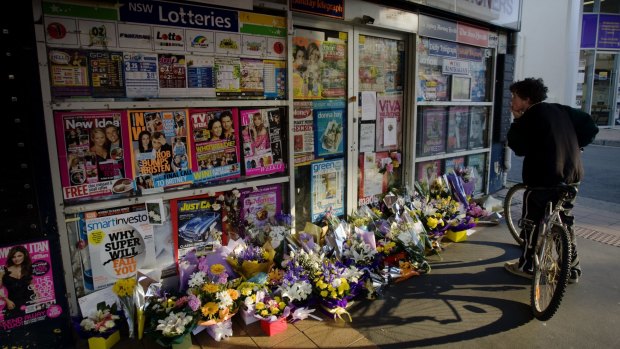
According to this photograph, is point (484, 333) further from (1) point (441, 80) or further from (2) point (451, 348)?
(1) point (441, 80)

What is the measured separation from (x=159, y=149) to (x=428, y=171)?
3959 millimetres

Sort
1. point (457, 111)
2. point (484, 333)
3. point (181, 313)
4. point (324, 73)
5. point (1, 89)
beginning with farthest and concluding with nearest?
point (457, 111)
point (324, 73)
point (484, 333)
point (181, 313)
point (1, 89)

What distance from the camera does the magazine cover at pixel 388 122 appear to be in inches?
204

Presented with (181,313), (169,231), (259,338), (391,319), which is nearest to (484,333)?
(391,319)

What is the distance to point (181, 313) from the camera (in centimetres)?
298

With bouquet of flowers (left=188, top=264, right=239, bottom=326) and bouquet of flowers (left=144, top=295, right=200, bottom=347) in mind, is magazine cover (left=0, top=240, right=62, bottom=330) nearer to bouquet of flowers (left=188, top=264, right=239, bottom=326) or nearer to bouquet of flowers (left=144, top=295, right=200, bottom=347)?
bouquet of flowers (left=144, top=295, right=200, bottom=347)

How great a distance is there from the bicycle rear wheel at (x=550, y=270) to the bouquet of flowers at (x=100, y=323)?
11.0 ft

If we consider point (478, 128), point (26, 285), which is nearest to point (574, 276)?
point (478, 128)

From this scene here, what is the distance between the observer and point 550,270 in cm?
347

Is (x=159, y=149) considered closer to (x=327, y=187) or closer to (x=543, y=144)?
(x=327, y=187)

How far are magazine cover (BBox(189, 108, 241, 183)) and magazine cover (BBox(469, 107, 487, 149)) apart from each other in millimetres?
4395

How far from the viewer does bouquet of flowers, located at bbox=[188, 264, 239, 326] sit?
3.05m

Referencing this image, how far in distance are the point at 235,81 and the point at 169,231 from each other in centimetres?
147

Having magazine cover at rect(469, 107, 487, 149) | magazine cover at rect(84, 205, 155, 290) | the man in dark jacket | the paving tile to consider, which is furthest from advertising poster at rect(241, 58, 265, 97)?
magazine cover at rect(469, 107, 487, 149)
